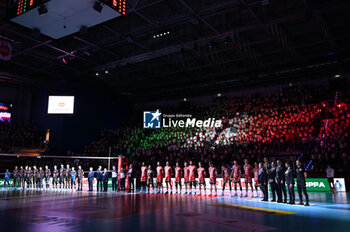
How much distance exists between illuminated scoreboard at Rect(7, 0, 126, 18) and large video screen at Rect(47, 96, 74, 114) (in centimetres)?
2116

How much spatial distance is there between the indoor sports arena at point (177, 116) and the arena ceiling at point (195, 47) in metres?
0.13

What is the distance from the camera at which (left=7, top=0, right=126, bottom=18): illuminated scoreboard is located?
570 cm

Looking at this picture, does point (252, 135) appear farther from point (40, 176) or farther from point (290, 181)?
point (40, 176)

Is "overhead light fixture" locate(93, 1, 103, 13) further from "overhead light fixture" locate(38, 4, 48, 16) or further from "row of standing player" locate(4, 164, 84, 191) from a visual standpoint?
"row of standing player" locate(4, 164, 84, 191)

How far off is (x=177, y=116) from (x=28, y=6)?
25897mm

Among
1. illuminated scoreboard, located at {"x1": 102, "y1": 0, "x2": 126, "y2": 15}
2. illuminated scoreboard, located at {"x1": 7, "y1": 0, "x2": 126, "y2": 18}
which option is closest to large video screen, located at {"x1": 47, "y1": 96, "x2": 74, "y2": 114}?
illuminated scoreboard, located at {"x1": 7, "y1": 0, "x2": 126, "y2": 18}

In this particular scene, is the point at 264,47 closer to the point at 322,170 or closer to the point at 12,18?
the point at 322,170

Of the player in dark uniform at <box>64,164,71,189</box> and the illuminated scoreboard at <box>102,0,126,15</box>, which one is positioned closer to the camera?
the illuminated scoreboard at <box>102,0,126,15</box>

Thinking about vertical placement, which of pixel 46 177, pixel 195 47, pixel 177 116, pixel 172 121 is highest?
pixel 195 47

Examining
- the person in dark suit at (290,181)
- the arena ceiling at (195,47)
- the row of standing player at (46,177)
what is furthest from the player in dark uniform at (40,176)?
the person in dark suit at (290,181)

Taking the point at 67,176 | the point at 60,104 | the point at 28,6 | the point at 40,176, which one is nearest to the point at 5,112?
the point at 60,104

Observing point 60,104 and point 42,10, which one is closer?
point 42,10

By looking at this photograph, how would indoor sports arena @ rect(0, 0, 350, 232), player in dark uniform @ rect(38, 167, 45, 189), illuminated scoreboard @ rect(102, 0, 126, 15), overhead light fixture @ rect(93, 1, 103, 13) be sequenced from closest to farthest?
1. overhead light fixture @ rect(93, 1, 103, 13)
2. illuminated scoreboard @ rect(102, 0, 126, 15)
3. indoor sports arena @ rect(0, 0, 350, 232)
4. player in dark uniform @ rect(38, 167, 45, 189)

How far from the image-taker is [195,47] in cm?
2050
